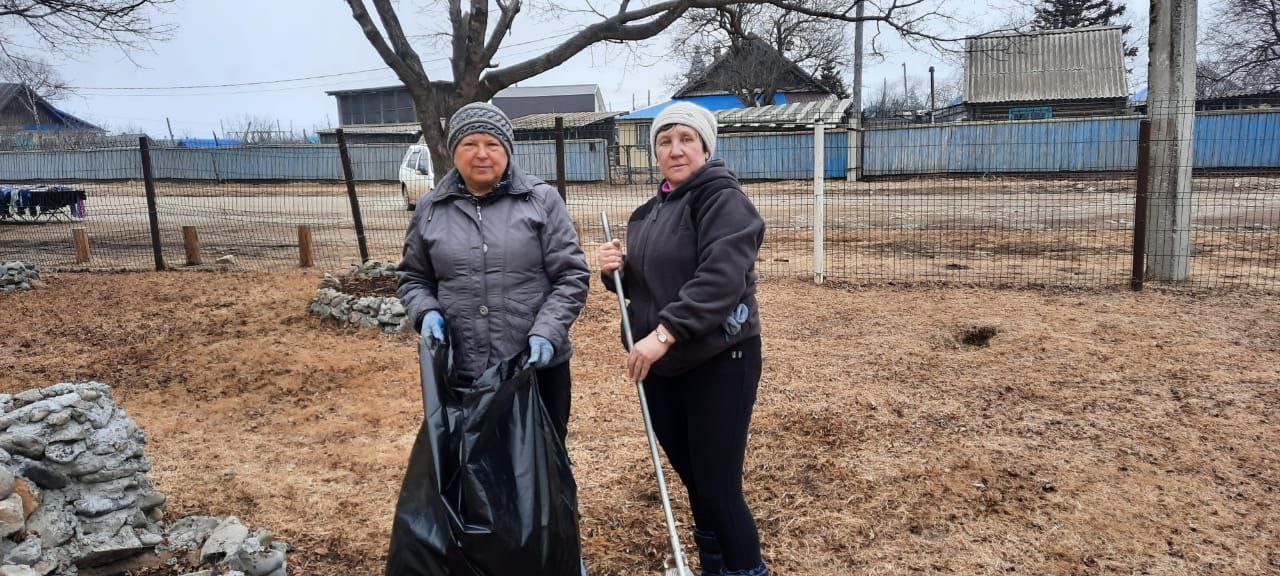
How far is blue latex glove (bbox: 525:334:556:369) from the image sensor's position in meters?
2.32

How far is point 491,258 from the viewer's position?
2475mm

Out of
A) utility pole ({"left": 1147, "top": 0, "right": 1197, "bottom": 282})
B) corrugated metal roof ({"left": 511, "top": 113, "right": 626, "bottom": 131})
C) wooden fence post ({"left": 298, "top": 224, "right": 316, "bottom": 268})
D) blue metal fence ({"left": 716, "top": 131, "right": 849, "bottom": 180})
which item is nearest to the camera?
utility pole ({"left": 1147, "top": 0, "right": 1197, "bottom": 282})

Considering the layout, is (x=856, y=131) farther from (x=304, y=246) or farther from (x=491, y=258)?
(x=491, y=258)

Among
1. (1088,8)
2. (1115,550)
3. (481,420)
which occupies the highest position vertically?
(1088,8)

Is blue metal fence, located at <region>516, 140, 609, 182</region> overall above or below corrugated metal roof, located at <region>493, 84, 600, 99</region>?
below

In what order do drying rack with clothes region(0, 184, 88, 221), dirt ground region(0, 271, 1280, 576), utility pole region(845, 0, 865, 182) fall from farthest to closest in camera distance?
utility pole region(845, 0, 865, 182) → drying rack with clothes region(0, 184, 88, 221) → dirt ground region(0, 271, 1280, 576)

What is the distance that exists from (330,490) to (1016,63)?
28.2 m

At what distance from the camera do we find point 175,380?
17.6 ft

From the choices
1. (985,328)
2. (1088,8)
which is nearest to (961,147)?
(985,328)

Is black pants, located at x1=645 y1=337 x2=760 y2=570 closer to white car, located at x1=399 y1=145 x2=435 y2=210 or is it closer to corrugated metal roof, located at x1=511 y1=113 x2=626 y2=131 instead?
white car, located at x1=399 y1=145 x2=435 y2=210

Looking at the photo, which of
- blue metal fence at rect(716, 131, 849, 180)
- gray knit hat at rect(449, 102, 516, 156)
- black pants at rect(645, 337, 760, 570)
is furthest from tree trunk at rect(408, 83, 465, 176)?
blue metal fence at rect(716, 131, 849, 180)

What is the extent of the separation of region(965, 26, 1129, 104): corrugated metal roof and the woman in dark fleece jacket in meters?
26.8

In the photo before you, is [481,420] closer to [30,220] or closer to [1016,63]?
[30,220]

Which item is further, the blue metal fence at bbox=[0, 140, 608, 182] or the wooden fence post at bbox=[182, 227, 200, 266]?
the blue metal fence at bbox=[0, 140, 608, 182]
